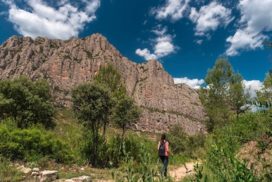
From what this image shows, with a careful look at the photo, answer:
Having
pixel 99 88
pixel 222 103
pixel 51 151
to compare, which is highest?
pixel 222 103

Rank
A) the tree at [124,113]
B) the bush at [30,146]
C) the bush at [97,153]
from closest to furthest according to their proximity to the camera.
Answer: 1. the bush at [30,146]
2. the bush at [97,153]
3. the tree at [124,113]

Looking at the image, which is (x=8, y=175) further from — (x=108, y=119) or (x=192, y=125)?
(x=192, y=125)

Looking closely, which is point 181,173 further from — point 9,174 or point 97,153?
point 9,174

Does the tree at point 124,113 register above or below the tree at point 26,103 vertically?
below

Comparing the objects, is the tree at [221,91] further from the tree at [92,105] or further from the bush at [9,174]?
the bush at [9,174]

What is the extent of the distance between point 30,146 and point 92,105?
6391 mm

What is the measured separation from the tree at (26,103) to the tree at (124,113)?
781 centimetres

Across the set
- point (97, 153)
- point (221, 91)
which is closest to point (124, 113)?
point (97, 153)

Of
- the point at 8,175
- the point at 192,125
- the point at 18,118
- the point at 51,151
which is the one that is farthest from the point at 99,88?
the point at 192,125

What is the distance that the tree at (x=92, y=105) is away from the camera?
68.4ft

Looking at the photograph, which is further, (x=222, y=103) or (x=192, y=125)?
(x=192, y=125)

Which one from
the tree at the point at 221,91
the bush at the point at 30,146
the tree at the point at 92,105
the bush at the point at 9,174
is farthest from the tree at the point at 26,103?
the bush at the point at 9,174

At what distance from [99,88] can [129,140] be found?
367cm

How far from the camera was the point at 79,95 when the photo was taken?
69.9 feet
